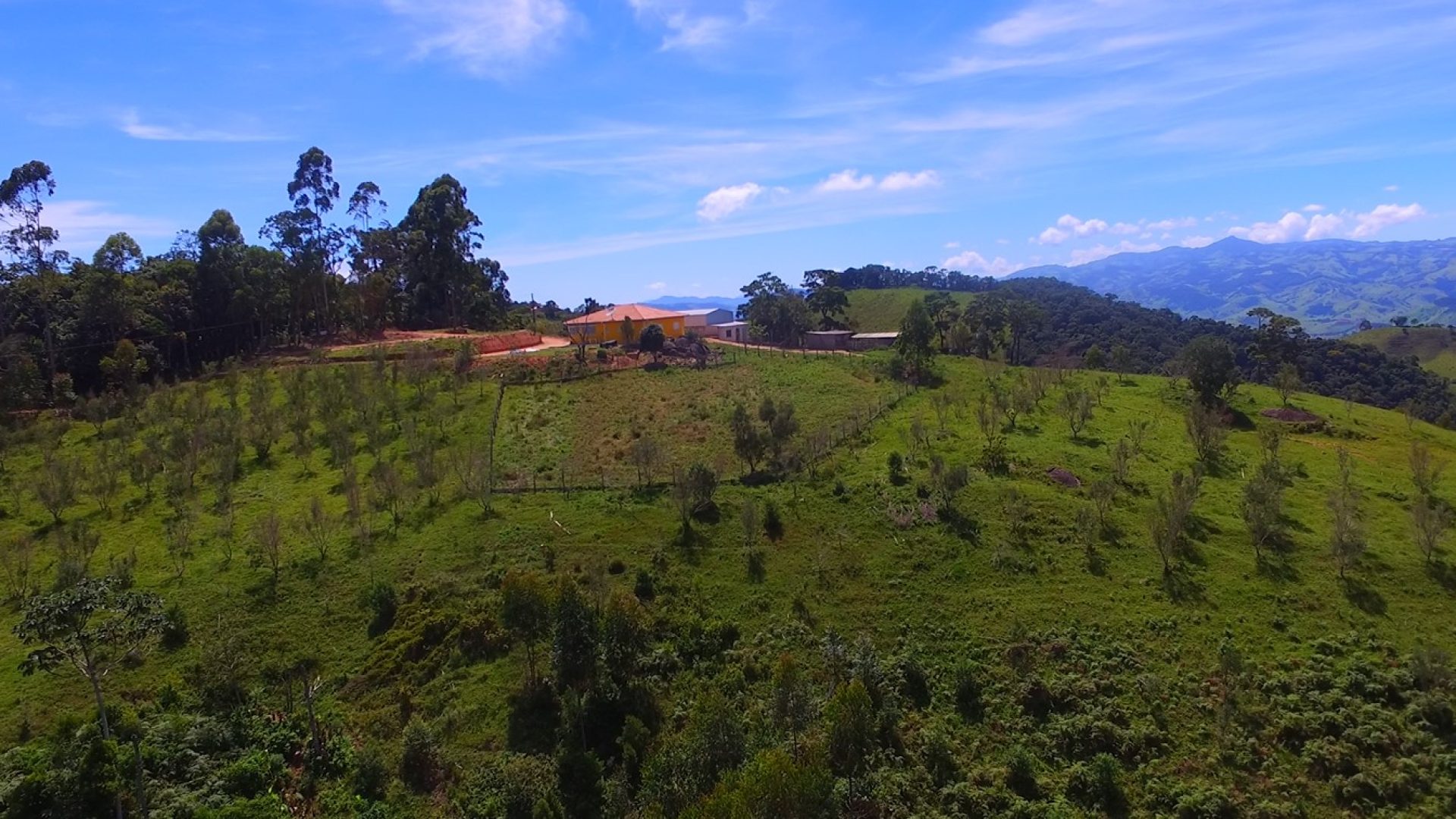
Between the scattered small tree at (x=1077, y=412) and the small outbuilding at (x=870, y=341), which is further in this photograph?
the small outbuilding at (x=870, y=341)

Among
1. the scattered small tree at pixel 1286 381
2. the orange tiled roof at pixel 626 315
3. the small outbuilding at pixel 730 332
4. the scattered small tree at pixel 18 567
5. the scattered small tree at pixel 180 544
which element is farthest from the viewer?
the small outbuilding at pixel 730 332

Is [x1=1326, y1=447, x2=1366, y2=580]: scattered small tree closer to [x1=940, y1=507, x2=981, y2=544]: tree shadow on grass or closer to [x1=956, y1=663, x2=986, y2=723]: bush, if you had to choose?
[x1=940, y1=507, x2=981, y2=544]: tree shadow on grass

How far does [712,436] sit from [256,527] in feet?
76.4

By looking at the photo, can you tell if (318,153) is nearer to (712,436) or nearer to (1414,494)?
(712,436)

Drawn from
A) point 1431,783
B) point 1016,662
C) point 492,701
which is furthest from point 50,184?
point 1431,783

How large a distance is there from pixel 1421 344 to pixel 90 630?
552 ft

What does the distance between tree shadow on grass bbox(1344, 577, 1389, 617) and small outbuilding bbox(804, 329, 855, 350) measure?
176ft

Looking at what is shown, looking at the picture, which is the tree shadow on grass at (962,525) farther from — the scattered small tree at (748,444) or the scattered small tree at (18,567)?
the scattered small tree at (18,567)

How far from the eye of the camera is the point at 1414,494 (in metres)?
36.4

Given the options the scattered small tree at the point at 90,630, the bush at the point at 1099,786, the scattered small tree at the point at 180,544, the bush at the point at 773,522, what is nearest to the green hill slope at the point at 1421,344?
the bush at the point at 773,522

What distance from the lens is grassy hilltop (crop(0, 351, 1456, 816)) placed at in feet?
68.0

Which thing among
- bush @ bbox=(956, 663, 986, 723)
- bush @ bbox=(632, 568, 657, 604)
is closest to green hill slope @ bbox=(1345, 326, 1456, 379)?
bush @ bbox=(956, 663, 986, 723)

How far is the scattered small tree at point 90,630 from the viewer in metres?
20.8

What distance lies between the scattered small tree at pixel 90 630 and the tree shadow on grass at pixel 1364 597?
40.3 meters
